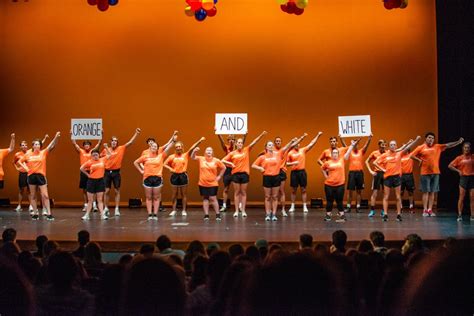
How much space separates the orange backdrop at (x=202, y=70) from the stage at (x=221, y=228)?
9.15ft

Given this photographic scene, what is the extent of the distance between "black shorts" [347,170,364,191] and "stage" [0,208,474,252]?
0.82 m

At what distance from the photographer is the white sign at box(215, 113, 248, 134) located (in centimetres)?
1124

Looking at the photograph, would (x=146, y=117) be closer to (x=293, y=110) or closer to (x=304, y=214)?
(x=293, y=110)

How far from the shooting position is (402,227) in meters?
9.21

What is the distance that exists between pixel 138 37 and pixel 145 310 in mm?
11952

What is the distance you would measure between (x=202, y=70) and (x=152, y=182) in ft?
14.2

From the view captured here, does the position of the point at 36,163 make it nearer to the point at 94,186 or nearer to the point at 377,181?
the point at 94,186

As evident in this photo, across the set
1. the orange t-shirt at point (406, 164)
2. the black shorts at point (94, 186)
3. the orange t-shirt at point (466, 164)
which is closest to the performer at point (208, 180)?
the black shorts at point (94, 186)

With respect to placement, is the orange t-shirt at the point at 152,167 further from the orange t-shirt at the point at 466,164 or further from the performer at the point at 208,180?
the orange t-shirt at the point at 466,164

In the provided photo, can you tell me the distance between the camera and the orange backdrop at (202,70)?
1370 centimetres

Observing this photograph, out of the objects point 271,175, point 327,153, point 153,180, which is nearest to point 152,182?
point 153,180

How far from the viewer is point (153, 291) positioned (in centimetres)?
292

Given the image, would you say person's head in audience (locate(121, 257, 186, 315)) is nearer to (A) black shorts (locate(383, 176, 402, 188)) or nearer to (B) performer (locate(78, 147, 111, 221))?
(B) performer (locate(78, 147, 111, 221))

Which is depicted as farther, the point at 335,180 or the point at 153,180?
the point at 153,180
